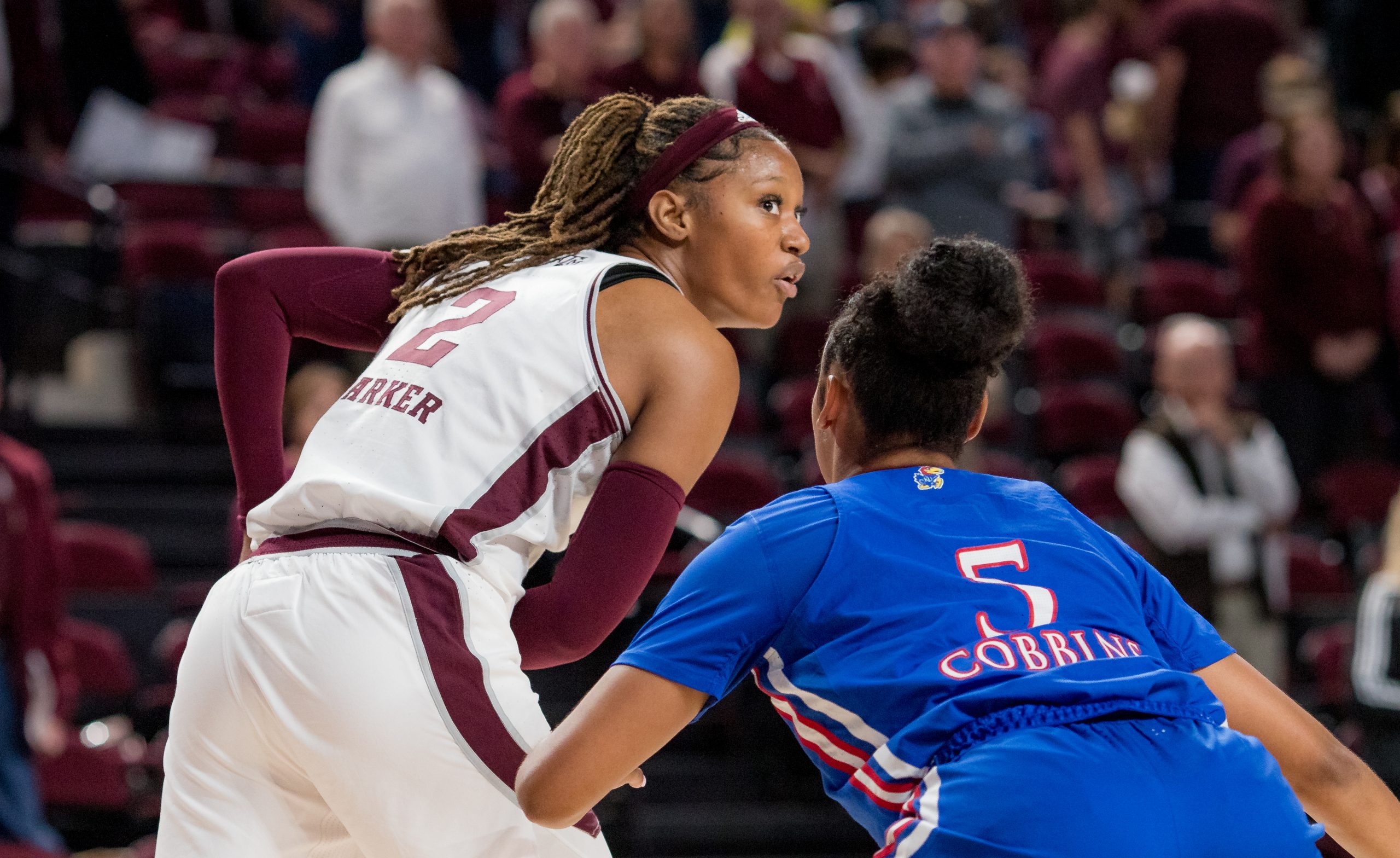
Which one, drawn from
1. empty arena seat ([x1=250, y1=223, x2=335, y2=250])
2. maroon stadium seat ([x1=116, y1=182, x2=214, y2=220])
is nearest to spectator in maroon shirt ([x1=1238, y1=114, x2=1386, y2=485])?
empty arena seat ([x1=250, y1=223, x2=335, y2=250])

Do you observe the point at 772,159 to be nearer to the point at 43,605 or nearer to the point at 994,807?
the point at 994,807

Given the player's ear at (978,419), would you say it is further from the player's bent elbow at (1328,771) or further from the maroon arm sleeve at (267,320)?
the maroon arm sleeve at (267,320)

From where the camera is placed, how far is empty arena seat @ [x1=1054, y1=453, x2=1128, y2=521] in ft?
21.7

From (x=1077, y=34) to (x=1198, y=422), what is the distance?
348 cm

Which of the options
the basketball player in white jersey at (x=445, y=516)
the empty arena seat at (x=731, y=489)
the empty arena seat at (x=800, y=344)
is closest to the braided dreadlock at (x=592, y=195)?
the basketball player in white jersey at (x=445, y=516)

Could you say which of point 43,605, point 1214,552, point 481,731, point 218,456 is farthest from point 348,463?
point 218,456

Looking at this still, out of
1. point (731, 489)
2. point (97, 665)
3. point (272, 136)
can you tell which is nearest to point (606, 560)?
point (97, 665)

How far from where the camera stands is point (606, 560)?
211 cm

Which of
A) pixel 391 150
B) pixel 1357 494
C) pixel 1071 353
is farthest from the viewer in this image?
pixel 1071 353

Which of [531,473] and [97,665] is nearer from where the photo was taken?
[531,473]

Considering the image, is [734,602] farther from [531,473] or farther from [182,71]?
[182,71]

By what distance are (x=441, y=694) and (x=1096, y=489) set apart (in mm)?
5063

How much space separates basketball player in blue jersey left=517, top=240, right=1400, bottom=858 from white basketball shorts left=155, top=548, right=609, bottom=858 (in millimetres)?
139

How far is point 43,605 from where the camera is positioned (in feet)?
16.2
